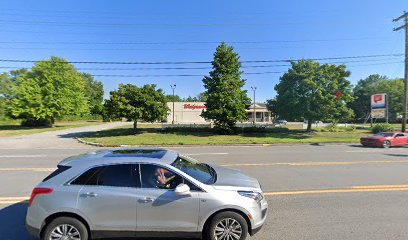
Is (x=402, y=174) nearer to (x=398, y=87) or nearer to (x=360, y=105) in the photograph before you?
(x=398, y=87)

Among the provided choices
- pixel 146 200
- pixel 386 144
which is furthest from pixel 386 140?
pixel 146 200

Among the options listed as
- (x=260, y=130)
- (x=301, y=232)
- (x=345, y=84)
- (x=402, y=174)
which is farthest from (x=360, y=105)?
(x=301, y=232)

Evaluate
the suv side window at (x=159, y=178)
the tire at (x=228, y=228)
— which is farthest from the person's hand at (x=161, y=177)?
the tire at (x=228, y=228)

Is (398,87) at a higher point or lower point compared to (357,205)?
higher

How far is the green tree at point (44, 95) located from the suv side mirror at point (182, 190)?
4198 centimetres

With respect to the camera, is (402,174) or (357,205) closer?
(357,205)

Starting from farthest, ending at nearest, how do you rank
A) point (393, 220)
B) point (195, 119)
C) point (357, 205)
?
point (195, 119) → point (357, 205) → point (393, 220)

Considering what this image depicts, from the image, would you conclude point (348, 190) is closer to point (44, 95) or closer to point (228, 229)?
point (228, 229)

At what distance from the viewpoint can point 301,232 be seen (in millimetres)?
4312

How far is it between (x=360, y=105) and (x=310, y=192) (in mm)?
93705

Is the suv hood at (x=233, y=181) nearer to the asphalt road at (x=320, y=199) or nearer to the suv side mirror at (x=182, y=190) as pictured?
the suv side mirror at (x=182, y=190)

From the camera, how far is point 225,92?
2705cm

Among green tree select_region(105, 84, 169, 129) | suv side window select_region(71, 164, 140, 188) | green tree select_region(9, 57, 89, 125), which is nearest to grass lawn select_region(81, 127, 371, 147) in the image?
green tree select_region(105, 84, 169, 129)

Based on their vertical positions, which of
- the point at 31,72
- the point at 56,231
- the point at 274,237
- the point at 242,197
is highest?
the point at 31,72
